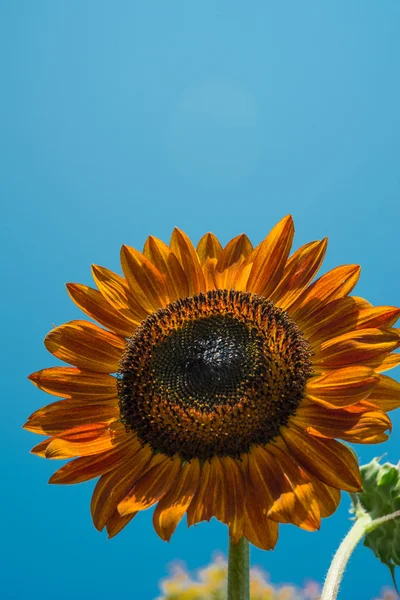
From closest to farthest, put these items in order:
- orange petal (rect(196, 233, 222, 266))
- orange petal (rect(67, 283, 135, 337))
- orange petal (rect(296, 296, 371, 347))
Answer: orange petal (rect(296, 296, 371, 347)) → orange petal (rect(67, 283, 135, 337)) → orange petal (rect(196, 233, 222, 266))

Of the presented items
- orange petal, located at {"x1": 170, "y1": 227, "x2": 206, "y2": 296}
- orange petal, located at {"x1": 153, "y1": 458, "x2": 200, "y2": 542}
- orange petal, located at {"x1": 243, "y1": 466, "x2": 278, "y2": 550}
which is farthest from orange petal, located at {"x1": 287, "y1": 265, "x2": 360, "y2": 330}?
orange petal, located at {"x1": 243, "y1": 466, "x2": 278, "y2": 550}

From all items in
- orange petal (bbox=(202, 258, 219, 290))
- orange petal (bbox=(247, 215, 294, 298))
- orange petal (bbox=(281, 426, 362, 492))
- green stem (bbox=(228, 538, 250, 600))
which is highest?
Result: orange petal (bbox=(202, 258, 219, 290))

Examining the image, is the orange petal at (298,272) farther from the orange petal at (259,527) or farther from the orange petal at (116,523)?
the orange petal at (116,523)

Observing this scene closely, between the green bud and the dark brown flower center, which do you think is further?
the green bud

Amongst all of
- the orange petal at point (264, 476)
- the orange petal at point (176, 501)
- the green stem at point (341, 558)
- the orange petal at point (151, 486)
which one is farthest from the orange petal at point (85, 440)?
the green stem at point (341, 558)

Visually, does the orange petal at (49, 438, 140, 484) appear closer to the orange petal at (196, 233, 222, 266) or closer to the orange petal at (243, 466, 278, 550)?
the orange petal at (243, 466, 278, 550)

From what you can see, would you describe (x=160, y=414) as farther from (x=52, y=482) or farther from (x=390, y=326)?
(x=390, y=326)

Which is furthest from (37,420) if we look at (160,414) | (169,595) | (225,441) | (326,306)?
(169,595)

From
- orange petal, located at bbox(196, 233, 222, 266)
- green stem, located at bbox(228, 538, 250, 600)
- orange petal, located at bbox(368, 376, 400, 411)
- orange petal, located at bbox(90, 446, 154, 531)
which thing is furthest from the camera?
orange petal, located at bbox(196, 233, 222, 266)
